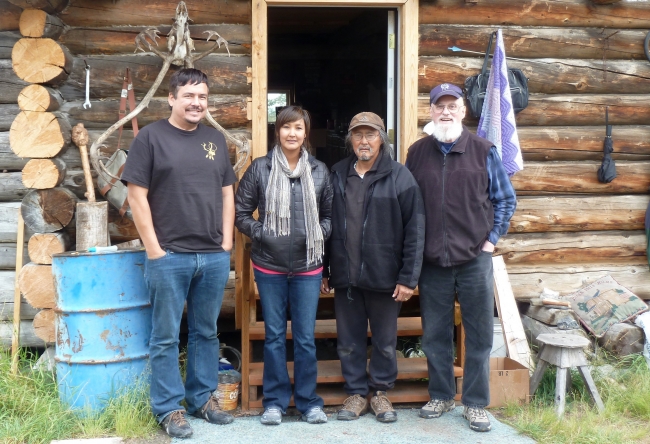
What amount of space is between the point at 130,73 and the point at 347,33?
493 cm

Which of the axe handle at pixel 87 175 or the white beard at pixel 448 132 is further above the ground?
the white beard at pixel 448 132

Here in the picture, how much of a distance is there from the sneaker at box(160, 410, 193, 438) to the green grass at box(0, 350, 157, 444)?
0.11 meters

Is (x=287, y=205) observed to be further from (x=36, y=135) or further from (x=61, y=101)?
(x=61, y=101)

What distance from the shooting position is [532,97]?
5438 mm

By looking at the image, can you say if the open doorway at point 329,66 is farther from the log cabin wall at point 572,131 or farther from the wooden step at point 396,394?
the wooden step at point 396,394

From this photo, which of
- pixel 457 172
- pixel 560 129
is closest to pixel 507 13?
pixel 560 129

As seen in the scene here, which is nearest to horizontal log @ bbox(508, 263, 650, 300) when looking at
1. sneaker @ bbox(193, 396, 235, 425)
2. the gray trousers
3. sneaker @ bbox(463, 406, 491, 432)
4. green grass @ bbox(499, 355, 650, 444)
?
green grass @ bbox(499, 355, 650, 444)

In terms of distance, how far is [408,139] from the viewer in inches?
203

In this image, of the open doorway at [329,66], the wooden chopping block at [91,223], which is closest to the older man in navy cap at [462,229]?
the wooden chopping block at [91,223]

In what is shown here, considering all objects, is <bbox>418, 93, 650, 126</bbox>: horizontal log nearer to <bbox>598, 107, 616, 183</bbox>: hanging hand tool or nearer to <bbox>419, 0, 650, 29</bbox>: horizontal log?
<bbox>598, 107, 616, 183</bbox>: hanging hand tool

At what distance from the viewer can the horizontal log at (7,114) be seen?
511 cm

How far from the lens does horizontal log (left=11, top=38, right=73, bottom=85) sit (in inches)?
174

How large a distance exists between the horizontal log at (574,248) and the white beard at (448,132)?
186 centimetres

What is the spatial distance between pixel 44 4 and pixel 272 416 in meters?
3.00
